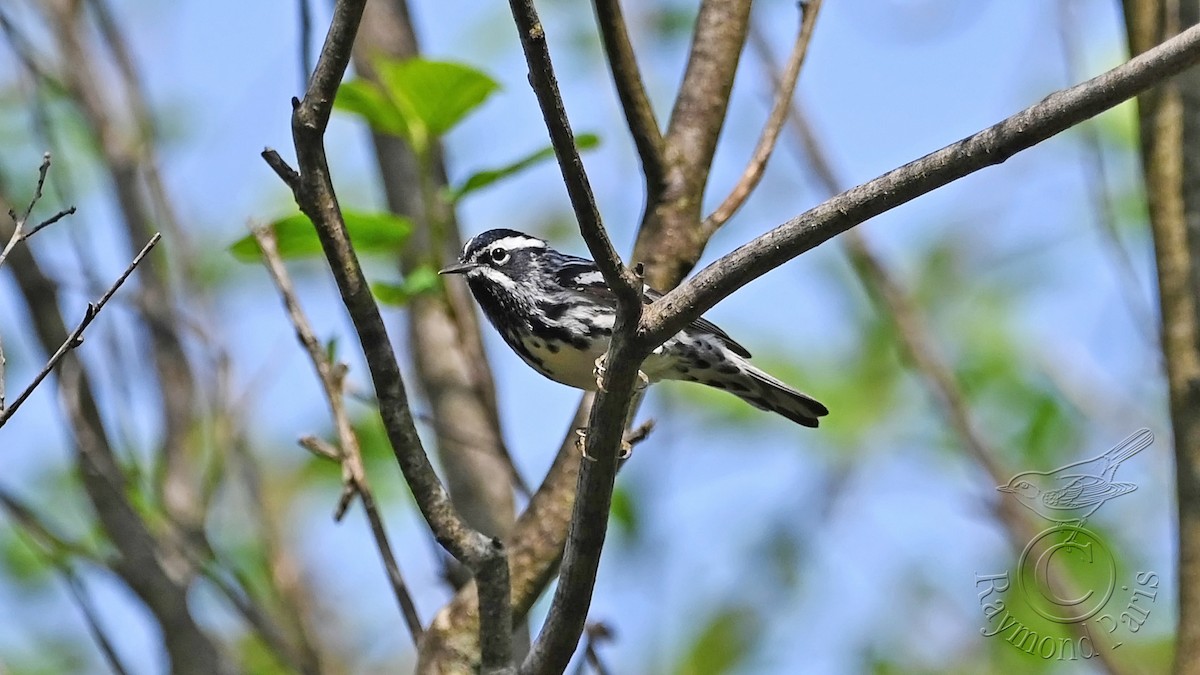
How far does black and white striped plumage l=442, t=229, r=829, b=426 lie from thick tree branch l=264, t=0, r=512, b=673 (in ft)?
4.76

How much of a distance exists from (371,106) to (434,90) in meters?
0.19

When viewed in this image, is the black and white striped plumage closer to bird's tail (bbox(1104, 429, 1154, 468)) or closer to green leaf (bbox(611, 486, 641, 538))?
green leaf (bbox(611, 486, 641, 538))

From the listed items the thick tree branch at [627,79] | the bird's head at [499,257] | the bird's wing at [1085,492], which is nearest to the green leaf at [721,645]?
the bird's head at [499,257]

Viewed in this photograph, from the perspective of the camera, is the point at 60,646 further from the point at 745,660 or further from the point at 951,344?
the point at 951,344

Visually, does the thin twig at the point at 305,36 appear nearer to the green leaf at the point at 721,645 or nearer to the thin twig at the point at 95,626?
the thin twig at the point at 95,626

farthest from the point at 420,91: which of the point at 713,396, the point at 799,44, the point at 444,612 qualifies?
the point at 713,396

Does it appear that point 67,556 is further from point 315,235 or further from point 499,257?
point 499,257

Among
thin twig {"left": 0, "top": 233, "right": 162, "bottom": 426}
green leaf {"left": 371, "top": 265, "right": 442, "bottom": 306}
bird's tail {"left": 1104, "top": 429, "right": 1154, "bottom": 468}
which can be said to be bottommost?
thin twig {"left": 0, "top": 233, "right": 162, "bottom": 426}

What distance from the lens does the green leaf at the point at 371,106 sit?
3613mm

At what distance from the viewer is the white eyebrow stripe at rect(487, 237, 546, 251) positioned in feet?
15.9

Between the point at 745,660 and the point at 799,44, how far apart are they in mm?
3456

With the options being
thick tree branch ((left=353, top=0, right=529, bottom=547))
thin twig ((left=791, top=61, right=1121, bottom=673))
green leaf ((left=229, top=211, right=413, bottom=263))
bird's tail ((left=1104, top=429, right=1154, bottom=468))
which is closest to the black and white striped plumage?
thick tree branch ((left=353, top=0, right=529, bottom=547))

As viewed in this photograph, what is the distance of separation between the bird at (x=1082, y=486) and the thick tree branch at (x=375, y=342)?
6.02ft

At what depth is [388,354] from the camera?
2.58 meters
